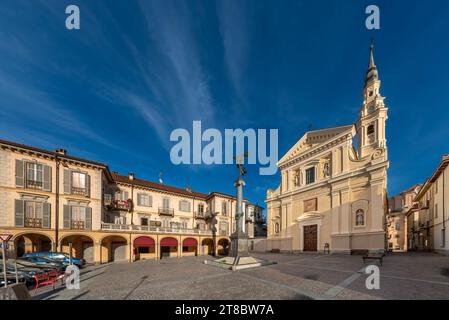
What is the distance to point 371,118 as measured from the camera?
76.0ft

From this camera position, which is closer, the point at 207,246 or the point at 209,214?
the point at 207,246

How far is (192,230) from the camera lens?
2922cm

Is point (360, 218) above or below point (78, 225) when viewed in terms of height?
above

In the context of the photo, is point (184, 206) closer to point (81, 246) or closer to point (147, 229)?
point (147, 229)

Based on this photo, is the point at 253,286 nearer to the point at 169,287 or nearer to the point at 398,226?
the point at 169,287

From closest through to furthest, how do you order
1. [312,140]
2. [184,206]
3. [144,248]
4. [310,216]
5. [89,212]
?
[89,212] < [310,216] < [144,248] < [312,140] < [184,206]

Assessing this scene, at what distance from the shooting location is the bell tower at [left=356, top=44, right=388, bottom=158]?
22.2 meters

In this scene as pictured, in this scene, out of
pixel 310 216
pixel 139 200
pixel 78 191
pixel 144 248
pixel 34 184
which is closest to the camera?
pixel 34 184

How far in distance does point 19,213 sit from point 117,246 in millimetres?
10235

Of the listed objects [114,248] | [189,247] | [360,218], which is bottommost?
[189,247]

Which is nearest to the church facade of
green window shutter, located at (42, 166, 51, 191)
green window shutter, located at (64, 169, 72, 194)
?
green window shutter, located at (64, 169, 72, 194)

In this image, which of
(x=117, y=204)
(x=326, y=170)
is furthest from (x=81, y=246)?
(x=326, y=170)
